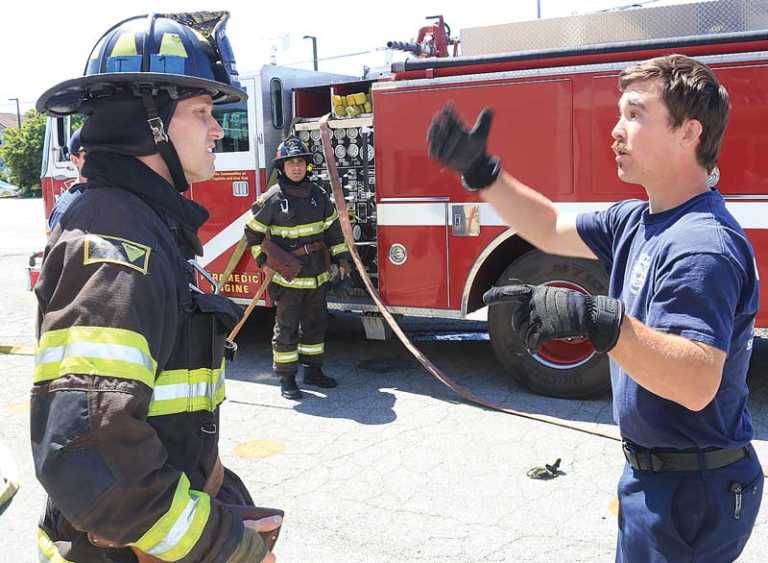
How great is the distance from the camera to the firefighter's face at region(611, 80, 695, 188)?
1838 millimetres

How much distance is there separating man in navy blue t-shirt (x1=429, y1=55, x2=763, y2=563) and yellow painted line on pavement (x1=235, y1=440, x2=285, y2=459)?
2747 millimetres

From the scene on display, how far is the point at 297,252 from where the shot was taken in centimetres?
561

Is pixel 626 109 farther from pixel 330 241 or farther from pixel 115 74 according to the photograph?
pixel 330 241

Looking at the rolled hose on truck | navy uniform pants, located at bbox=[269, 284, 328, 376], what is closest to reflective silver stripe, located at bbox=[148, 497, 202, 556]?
the rolled hose on truck

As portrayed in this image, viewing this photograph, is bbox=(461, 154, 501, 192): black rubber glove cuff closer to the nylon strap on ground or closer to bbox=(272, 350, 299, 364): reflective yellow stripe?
the nylon strap on ground

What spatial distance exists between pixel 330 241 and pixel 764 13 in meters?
3.22

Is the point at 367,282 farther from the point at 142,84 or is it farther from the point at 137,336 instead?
the point at 137,336

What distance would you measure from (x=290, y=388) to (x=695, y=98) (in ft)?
13.4

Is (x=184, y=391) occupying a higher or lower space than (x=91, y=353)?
lower

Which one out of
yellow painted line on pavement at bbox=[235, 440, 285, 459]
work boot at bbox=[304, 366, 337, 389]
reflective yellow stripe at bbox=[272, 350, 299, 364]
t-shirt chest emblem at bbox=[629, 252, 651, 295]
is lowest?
yellow painted line on pavement at bbox=[235, 440, 285, 459]

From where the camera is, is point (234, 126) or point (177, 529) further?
point (234, 126)

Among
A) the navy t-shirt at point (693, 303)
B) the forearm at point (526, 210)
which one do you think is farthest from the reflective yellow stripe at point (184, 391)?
the forearm at point (526, 210)

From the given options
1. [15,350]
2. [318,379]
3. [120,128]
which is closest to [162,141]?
[120,128]

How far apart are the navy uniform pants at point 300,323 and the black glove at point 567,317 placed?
396 centimetres
